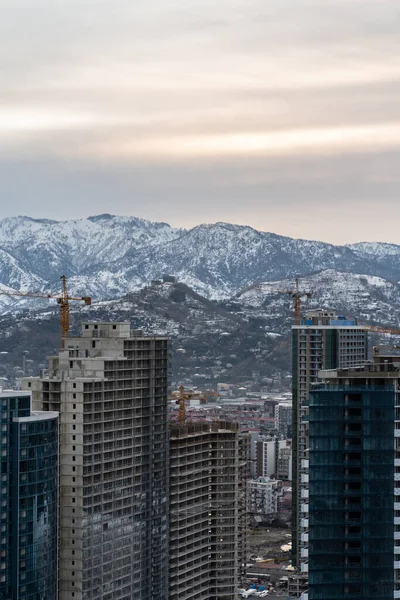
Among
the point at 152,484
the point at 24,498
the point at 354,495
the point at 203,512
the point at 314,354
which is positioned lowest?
the point at 203,512

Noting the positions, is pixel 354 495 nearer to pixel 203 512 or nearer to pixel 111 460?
pixel 111 460

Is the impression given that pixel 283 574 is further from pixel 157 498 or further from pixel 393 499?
pixel 393 499

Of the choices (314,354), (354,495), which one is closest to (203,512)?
(354,495)

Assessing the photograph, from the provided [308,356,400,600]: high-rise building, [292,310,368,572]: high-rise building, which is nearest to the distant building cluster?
[308,356,400,600]: high-rise building

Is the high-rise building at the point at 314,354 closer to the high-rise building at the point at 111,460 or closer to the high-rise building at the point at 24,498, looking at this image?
the high-rise building at the point at 111,460

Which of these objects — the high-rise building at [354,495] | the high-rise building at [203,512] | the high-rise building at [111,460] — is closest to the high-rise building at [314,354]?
the high-rise building at [203,512]

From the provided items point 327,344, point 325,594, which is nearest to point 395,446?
point 325,594
